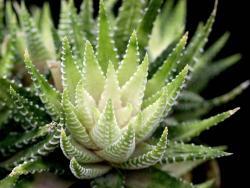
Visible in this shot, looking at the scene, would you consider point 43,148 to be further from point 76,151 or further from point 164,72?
point 164,72

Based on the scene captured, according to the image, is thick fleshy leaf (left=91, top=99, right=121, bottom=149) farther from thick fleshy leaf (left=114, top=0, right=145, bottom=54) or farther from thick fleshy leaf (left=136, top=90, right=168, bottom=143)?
thick fleshy leaf (left=114, top=0, right=145, bottom=54)

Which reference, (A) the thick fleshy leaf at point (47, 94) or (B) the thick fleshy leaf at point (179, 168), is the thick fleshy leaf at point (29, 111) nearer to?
(A) the thick fleshy leaf at point (47, 94)

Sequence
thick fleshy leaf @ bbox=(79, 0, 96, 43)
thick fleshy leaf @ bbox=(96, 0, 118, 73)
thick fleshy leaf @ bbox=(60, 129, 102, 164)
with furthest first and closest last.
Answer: thick fleshy leaf @ bbox=(79, 0, 96, 43)
thick fleshy leaf @ bbox=(96, 0, 118, 73)
thick fleshy leaf @ bbox=(60, 129, 102, 164)

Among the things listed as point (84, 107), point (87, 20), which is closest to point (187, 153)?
point (84, 107)

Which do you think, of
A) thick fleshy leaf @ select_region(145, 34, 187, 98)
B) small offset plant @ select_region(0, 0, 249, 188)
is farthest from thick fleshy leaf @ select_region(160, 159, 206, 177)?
thick fleshy leaf @ select_region(145, 34, 187, 98)

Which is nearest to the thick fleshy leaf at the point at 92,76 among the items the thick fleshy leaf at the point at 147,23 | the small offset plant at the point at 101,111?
the small offset plant at the point at 101,111

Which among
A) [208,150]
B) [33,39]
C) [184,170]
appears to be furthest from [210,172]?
[33,39]

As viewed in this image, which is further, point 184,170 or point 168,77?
point 184,170

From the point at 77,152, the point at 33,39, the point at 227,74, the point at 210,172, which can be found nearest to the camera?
the point at 77,152

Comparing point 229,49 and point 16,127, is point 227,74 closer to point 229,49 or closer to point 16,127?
point 229,49
